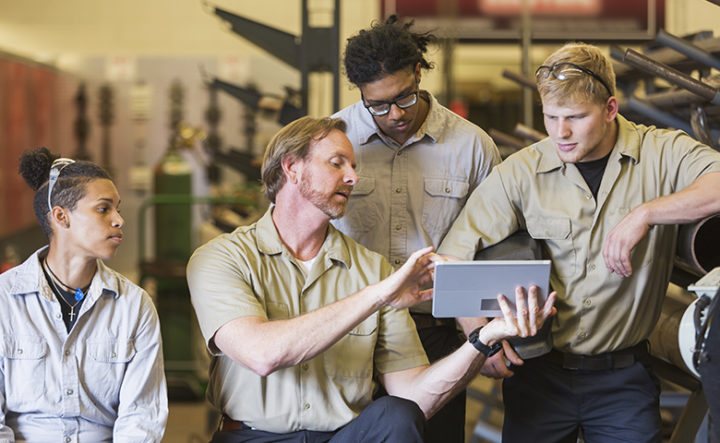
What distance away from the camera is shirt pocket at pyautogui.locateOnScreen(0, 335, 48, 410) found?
235 cm

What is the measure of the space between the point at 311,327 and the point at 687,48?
1.51m

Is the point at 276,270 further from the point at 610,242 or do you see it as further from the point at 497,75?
the point at 497,75

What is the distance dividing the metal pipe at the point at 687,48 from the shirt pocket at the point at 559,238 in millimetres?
747

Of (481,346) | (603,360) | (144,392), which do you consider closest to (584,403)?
(603,360)

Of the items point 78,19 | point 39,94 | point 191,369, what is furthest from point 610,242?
point 78,19

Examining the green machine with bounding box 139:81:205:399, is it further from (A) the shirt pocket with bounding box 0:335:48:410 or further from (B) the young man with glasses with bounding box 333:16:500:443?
(A) the shirt pocket with bounding box 0:335:48:410

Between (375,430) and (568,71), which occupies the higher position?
(568,71)

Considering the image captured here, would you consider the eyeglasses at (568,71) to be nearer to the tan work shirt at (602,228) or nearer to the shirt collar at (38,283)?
the tan work shirt at (602,228)

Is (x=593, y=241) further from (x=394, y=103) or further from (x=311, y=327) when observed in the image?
(x=311, y=327)

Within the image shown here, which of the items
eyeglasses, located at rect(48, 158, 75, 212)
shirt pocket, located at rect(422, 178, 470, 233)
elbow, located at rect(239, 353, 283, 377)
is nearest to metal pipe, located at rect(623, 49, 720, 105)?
shirt pocket, located at rect(422, 178, 470, 233)

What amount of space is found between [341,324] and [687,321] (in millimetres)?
816

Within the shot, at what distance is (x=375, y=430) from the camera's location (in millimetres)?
2301

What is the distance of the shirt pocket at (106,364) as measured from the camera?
7.91 ft

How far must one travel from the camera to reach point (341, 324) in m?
2.20
